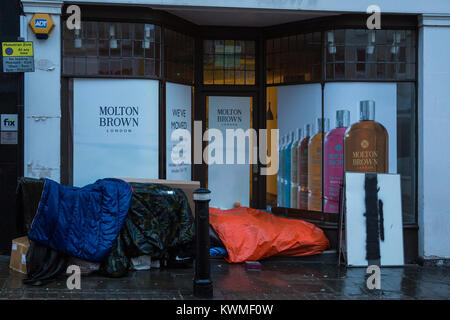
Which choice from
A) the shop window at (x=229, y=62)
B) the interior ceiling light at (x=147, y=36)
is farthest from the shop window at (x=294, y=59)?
the interior ceiling light at (x=147, y=36)

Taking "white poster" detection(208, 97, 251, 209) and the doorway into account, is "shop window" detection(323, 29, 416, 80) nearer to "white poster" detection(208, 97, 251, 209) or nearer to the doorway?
the doorway

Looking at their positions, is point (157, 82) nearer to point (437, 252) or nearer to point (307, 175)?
point (307, 175)

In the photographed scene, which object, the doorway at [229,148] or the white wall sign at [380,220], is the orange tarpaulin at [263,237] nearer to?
the white wall sign at [380,220]

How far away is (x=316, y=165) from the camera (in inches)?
362

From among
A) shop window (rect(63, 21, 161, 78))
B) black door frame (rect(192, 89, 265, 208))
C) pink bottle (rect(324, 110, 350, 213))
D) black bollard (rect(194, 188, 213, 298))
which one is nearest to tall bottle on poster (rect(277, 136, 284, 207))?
black door frame (rect(192, 89, 265, 208))

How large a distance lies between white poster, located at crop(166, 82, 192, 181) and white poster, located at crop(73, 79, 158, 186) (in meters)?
0.41

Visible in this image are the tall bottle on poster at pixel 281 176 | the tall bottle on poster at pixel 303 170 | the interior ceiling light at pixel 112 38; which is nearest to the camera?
the interior ceiling light at pixel 112 38

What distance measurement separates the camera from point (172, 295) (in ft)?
21.2

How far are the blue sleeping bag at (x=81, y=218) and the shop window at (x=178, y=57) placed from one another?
2410 mm

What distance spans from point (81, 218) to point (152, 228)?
37.9 inches

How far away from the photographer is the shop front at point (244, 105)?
853 centimetres

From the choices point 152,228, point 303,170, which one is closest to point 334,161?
point 303,170

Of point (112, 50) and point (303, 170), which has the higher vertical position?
point (112, 50)

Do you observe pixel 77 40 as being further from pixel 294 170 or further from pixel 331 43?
pixel 294 170
